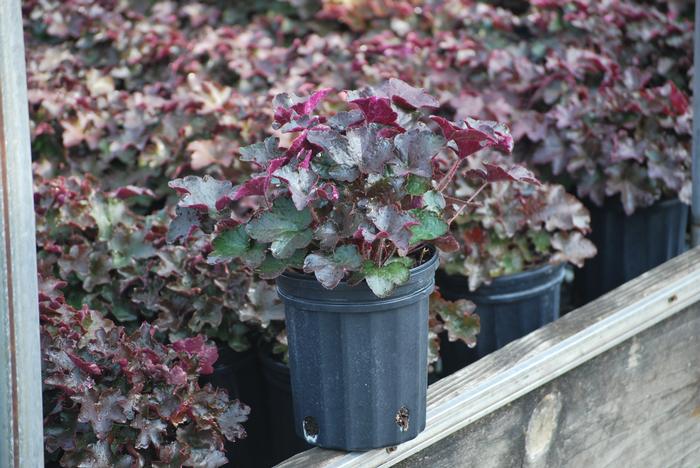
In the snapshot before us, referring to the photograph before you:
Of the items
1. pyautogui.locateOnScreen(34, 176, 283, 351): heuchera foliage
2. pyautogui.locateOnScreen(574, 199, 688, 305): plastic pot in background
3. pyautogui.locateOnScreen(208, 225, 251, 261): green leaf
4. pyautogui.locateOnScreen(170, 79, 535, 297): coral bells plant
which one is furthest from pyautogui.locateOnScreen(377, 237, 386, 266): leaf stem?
pyautogui.locateOnScreen(574, 199, 688, 305): plastic pot in background

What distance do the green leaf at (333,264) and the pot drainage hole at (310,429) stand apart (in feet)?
1.06

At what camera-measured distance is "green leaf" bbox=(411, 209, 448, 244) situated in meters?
1.66

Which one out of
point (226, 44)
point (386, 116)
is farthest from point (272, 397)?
point (226, 44)

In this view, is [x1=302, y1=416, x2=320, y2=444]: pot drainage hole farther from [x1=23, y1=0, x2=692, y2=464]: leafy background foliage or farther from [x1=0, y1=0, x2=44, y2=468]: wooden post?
[x1=0, y1=0, x2=44, y2=468]: wooden post

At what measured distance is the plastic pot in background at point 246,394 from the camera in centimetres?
225

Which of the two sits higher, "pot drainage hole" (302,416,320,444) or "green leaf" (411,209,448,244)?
"green leaf" (411,209,448,244)

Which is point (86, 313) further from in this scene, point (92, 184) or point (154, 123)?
point (154, 123)

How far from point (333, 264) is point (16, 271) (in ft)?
1.70

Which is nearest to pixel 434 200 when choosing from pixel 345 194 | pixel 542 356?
pixel 345 194

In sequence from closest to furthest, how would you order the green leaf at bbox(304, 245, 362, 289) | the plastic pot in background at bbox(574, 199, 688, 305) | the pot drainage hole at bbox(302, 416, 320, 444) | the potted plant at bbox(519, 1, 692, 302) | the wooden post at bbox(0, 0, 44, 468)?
the wooden post at bbox(0, 0, 44, 468) → the green leaf at bbox(304, 245, 362, 289) → the pot drainage hole at bbox(302, 416, 320, 444) → the potted plant at bbox(519, 1, 692, 302) → the plastic pot in background at bbox(574, 199, 688, 305)

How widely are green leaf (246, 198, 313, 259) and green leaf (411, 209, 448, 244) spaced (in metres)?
0.18

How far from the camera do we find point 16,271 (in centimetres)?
126

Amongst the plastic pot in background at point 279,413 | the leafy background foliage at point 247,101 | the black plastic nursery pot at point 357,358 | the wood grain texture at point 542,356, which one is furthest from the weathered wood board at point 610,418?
the plastic pot in background at point 279,413

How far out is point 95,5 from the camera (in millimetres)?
3580
